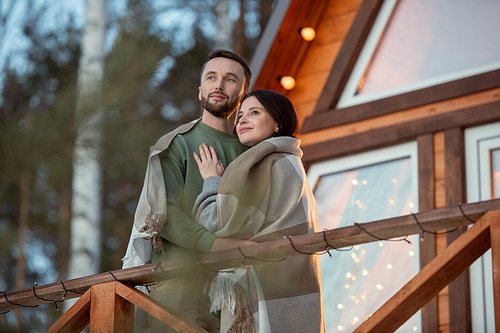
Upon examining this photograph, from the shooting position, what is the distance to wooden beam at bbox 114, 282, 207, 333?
2389 millimetres

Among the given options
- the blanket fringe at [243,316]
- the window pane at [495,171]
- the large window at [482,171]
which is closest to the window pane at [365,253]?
the large window at [482,171]

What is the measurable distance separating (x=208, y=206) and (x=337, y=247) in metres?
0.59

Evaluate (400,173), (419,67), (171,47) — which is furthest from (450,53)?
(171,47)

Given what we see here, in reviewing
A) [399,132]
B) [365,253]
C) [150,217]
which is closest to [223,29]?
[399,132]

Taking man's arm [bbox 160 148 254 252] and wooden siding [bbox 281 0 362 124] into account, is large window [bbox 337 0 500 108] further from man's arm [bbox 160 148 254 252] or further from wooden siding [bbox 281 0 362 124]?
man's arm [bbox 160 148 254 252]

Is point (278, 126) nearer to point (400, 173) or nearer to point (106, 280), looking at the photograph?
point (106, 280)

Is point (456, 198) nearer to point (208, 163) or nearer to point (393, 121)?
point (393, 121)

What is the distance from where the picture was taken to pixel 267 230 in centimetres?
258

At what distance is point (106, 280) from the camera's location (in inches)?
103

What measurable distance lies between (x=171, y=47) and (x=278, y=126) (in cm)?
170

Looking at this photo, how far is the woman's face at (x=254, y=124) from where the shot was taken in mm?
2850

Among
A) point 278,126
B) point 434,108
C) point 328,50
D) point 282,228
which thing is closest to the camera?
point 282,228

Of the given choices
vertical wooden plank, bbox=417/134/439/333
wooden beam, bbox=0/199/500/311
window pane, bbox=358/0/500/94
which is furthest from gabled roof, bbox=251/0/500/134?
wooden beam, bbox=0/199/500/311

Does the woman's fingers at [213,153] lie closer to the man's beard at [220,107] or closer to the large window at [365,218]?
the man's beard at [220,107]
